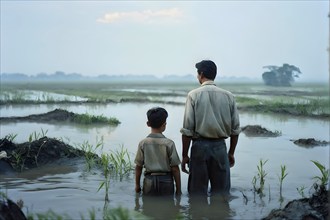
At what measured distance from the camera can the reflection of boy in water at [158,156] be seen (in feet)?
13.1

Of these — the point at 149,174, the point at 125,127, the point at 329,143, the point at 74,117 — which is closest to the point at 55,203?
the point at 149,174

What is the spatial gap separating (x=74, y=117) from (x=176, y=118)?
10.9ft

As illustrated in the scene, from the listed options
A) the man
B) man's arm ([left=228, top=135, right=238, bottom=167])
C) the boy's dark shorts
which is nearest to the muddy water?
the boy's dark shorts

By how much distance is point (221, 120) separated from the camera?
13.2ft

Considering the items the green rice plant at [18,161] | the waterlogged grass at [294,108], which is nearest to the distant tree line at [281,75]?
the waterlogged grass at [294,108]

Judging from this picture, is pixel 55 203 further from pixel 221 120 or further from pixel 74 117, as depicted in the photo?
pixel 74 117

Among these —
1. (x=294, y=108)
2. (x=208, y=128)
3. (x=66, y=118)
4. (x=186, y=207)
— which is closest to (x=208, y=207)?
(x=186, y=207)

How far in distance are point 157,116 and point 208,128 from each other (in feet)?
1.58

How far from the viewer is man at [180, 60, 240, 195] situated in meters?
4.01

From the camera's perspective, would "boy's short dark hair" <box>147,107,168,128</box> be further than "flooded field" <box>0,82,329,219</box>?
No

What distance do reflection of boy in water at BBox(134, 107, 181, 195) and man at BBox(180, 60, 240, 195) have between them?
0.13 meters

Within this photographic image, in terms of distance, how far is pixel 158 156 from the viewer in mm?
4051

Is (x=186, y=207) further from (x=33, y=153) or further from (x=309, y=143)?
(x=309, y=143)

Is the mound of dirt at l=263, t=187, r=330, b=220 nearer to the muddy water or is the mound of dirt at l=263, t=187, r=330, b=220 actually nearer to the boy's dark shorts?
the muddy water
